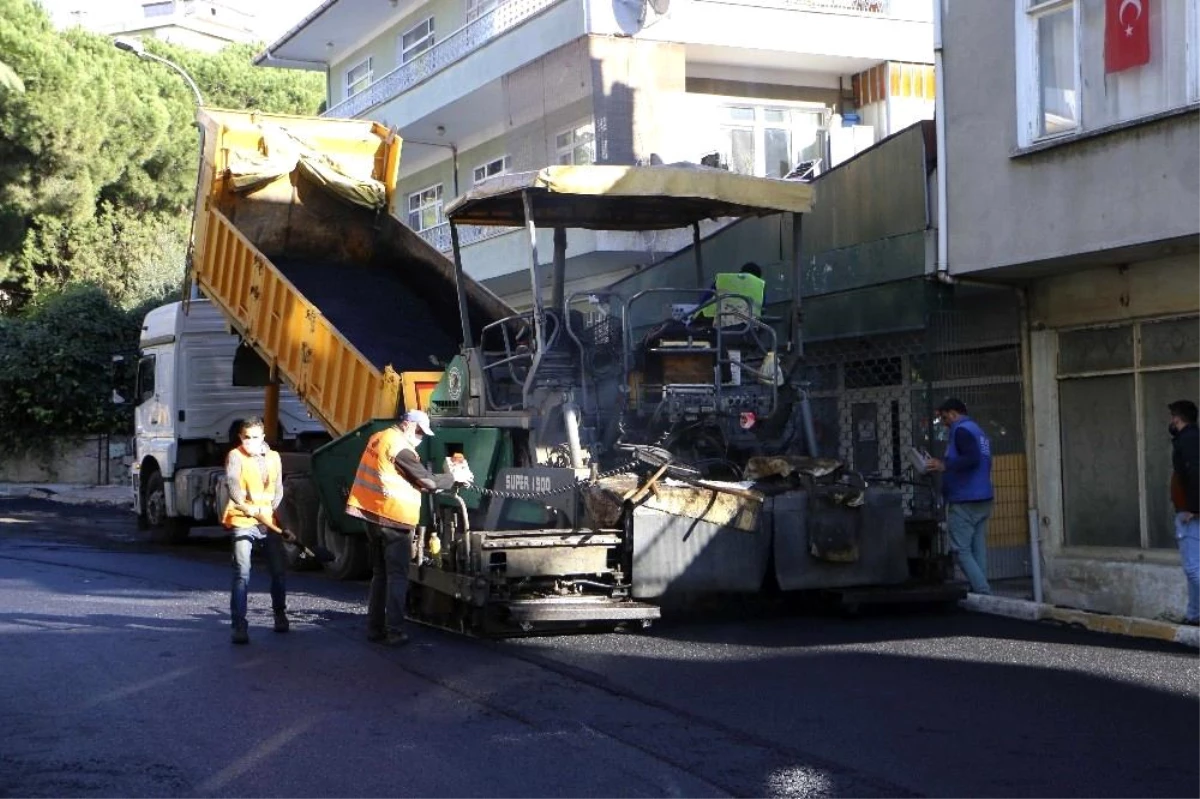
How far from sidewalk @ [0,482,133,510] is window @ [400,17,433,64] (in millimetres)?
9676

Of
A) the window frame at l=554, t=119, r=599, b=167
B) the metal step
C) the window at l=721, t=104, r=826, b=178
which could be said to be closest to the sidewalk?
the window frame at l=554, t=119, r=599, b=167

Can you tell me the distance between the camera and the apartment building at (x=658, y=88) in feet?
61.0

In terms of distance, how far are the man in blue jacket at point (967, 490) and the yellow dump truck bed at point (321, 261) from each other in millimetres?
4203

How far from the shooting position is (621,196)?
10.3 meters

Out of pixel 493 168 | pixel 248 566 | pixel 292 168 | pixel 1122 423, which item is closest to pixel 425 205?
pixel 493 168

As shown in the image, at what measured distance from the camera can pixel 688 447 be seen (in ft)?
33.0

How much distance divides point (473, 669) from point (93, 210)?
96.9 ft

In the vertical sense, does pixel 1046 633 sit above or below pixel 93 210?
below

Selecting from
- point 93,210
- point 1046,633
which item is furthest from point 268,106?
point 1046,633

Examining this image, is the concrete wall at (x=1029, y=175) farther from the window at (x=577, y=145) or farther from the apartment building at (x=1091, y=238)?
the window at (x=577, y=145)

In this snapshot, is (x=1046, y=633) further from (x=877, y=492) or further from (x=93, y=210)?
(x=93, y=210)

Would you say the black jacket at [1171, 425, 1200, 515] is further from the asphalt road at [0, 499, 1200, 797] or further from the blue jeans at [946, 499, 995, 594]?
the blue jeans at [946, 499, 995, 594]

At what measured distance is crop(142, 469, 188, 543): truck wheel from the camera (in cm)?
1708

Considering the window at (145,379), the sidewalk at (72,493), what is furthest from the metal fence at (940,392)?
the sidewalk at (72,493)
